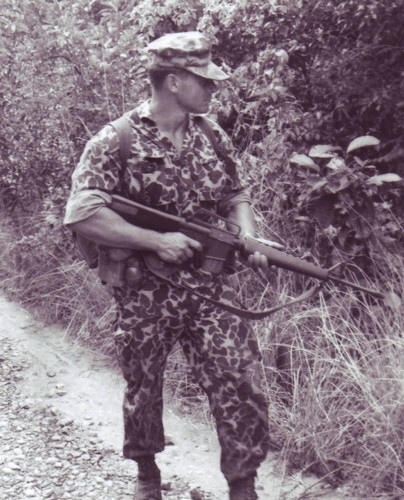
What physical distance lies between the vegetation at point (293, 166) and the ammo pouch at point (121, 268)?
1.26m

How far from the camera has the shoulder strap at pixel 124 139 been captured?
3.34 metres

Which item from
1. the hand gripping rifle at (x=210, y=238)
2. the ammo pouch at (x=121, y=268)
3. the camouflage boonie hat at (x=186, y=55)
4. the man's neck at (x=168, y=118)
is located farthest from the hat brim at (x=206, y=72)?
the ammo pouch at (x=121, y=268)

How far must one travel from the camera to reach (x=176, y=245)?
3.38m

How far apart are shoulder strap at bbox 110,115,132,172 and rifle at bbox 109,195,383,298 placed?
0.52 ft

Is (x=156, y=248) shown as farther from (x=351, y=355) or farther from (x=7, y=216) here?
(x=7, y=216)

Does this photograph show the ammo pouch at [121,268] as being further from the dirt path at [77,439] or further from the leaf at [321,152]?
the leaf at [321,152]

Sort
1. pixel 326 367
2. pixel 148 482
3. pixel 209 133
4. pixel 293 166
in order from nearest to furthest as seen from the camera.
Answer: pixel 209 133 → pixel 148 482 → pixel 326 367 → pixel 293 166

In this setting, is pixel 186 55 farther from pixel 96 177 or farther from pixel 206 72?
pixel 96 177

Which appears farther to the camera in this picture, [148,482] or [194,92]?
[148,482]

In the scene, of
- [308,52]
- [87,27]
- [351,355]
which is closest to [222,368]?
[351,355]

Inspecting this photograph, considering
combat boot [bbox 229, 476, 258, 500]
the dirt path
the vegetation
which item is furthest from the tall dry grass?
combat boot [bbox 229, 476, 258, 500]

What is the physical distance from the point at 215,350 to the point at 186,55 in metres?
1.21

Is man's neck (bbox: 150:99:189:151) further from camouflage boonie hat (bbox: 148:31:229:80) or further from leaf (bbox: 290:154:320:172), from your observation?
leaf (bbox: 290:154:320:172)

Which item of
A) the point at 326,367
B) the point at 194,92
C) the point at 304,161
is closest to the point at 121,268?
the point at 194,92
